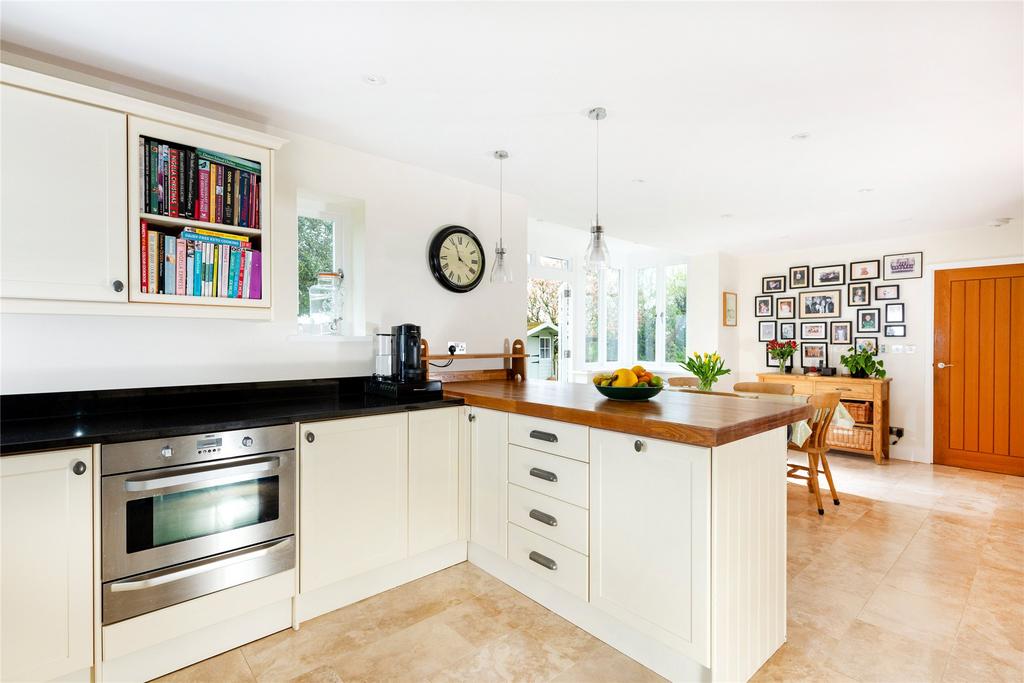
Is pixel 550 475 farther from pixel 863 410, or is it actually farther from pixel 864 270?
pixel 864 270

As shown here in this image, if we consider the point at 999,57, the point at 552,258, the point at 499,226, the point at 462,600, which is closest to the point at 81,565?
the point at 462,600

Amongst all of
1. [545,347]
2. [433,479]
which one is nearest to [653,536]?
[433,479]

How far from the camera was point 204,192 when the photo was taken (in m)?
2.13

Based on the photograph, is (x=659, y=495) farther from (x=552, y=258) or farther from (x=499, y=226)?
(x=552, y=258)

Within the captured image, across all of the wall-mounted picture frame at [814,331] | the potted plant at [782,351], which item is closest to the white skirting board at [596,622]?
the potted plant at [782,351]

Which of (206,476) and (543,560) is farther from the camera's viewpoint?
(543,560)

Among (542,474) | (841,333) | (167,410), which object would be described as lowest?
(542,474)

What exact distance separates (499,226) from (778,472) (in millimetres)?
2472

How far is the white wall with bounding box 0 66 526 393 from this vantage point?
6.69ft

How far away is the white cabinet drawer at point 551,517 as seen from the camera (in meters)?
2.06

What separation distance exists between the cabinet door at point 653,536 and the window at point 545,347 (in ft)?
12.7

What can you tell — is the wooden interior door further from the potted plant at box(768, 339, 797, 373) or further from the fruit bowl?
the fruit bowl

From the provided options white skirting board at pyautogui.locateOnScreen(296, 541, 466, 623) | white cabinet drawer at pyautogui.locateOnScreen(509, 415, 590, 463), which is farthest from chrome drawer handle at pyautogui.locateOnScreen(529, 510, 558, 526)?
white skirting board at pyautogui.locateOnScreen(296, 541, 466, 623)

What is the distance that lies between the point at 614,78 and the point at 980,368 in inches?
202
